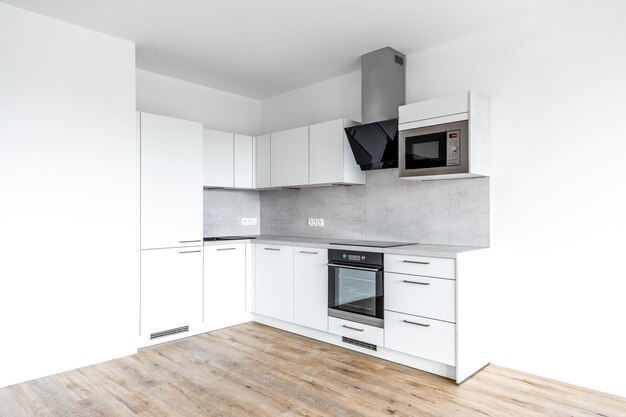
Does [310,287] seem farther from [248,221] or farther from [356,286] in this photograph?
[248,221]

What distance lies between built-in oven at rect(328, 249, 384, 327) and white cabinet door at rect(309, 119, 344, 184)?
80 centimetres

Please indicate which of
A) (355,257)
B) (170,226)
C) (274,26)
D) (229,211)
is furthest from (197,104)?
(355,257)

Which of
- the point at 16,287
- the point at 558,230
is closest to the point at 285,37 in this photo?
the point at 558,230

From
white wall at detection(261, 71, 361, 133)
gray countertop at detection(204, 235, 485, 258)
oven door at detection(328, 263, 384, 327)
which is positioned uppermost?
white wall at detection(261, 71, 361, 133)

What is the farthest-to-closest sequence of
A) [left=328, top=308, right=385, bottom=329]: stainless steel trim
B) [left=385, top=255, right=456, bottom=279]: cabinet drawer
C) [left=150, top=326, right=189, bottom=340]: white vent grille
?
[left=150, top=326, right=189, bottom=340]: white vent grille < [left=328, top=308, right=385, bottom=329]: stainless steel trim < [left=385, top=255, right=456, bottom=279]: cabinet drawer

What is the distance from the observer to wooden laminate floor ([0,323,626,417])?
239 cm

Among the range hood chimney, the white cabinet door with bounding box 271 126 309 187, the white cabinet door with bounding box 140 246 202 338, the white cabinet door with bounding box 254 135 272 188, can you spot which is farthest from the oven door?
the white cabinet door with bounding box 254 135 272 188

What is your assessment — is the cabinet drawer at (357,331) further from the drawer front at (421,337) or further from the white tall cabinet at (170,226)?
the white tall cabinet at (170,226)

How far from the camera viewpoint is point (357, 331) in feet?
10.9

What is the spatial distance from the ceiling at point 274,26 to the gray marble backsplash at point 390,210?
3.91 ft

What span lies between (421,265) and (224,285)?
210cm

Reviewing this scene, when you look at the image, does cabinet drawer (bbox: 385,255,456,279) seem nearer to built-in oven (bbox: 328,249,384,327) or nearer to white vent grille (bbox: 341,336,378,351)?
built-in oven (bbox: 328,249,384,327)

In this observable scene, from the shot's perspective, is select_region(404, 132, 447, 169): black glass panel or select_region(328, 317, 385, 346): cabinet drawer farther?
select_region(328, 317, 385, 346): cabinet drawer

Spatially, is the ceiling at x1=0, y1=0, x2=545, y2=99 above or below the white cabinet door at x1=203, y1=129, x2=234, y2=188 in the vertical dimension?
above
